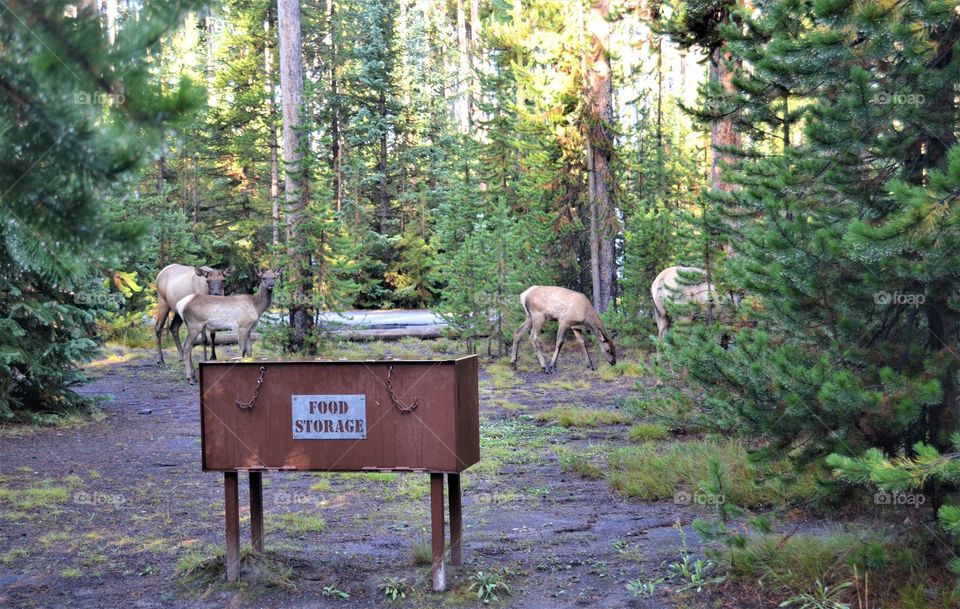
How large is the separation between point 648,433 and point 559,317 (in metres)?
8.45

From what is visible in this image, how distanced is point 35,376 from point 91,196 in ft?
34.5

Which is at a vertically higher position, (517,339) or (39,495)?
(517,339)

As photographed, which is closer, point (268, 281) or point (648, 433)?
point (648, 433)

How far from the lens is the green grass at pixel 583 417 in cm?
1259

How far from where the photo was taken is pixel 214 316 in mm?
17156

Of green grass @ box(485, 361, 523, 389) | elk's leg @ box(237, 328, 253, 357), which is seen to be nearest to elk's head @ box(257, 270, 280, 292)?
elk's leg @ box(237, 328, 253, 357)

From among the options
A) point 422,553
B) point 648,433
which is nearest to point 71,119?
point 422,553

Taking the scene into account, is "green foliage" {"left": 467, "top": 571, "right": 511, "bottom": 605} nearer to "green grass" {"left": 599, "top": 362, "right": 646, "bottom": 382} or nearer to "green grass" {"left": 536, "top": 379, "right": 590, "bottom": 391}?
"green grass" {"left": 536, "top": 379, "right": 590, "bottom": 391}

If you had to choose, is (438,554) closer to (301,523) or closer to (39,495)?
(301,523)

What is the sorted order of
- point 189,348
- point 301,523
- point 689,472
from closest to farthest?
point 301,523 → point 689,472 → point 189,348

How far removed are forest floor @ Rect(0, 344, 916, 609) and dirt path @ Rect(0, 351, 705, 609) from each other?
20 mm

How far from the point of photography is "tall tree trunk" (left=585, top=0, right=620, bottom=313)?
72.4ft

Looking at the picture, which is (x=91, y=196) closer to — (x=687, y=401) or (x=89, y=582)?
(x=89, y=582)

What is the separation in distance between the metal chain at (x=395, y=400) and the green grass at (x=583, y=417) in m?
7.05
